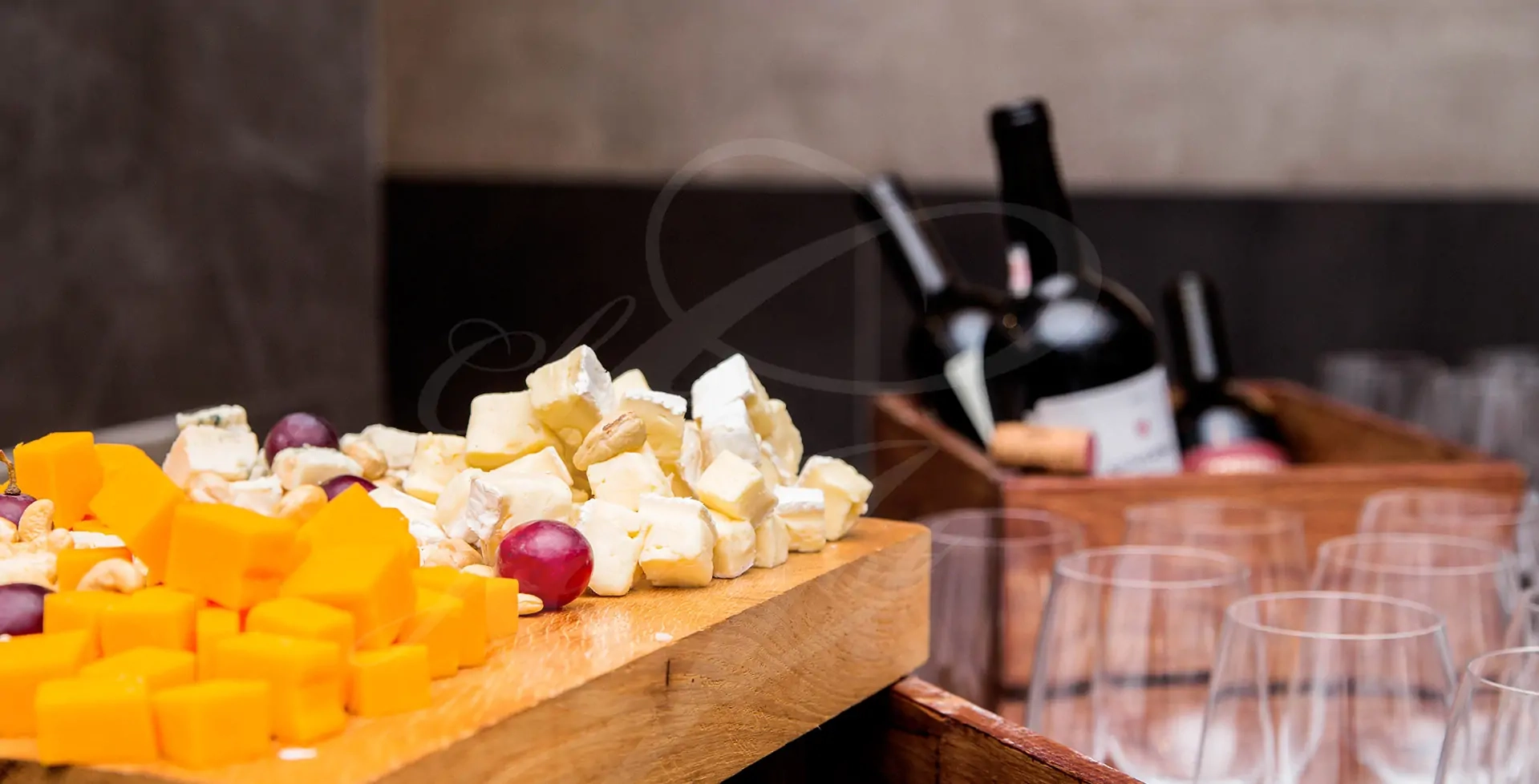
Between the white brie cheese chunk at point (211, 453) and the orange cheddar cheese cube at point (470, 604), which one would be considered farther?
the white brie cheese chunk at point (211, 453)

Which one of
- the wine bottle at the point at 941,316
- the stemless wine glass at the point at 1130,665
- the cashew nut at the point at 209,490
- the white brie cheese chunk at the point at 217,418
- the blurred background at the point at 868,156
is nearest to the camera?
the cashew nut at the point at 209,490

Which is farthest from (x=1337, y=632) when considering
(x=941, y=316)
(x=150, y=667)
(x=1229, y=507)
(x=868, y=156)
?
(x=868, y=156)

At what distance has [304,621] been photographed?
1.25 ft

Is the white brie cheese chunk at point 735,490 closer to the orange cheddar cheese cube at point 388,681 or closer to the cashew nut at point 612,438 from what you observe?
the cashew nut at point 612,438

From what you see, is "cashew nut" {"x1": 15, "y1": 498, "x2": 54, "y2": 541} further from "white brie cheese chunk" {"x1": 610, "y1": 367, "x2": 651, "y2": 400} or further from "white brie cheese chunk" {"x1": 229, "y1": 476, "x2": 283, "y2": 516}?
"white brie cheese chunk" {"x1": 610, "y1": 367, "x2": 651, "y2": 400}

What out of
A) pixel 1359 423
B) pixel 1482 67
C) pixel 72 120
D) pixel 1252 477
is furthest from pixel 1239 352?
pixel 72 120

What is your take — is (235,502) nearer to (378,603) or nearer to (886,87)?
(378,603)

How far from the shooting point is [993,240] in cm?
248

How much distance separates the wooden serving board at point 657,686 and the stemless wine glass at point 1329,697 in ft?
0.45

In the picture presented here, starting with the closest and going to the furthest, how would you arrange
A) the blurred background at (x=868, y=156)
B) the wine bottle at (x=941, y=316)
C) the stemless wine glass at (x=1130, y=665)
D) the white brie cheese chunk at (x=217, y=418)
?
the white brie cheese chunk at (x=217, y=418) < the stemless wine glass at (x=1130, y=665) < the wine bottle at (x=941, y=316) < the blurred background at (x=868, y=156)

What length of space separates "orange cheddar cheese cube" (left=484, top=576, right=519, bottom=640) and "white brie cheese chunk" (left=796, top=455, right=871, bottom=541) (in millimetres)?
164

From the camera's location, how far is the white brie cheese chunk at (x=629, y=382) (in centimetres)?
57

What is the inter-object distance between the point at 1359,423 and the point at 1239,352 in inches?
49.2

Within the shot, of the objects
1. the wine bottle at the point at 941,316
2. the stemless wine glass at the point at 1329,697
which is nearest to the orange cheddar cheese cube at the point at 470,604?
the stemless wine glass at the point at 1329,697
